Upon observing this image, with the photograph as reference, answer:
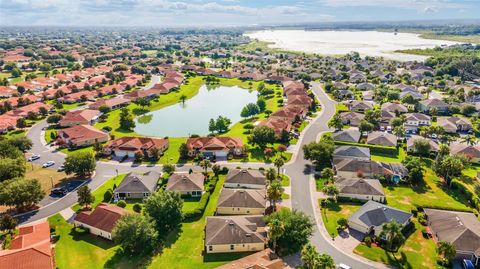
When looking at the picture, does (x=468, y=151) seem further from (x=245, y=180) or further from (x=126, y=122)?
(x=126, y=122)

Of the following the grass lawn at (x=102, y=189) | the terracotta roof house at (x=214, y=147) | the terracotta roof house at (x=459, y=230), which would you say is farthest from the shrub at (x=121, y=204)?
the terracotta roof house at (x=459, y=230)

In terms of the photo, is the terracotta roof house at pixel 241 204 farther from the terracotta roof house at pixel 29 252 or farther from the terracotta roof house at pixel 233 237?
the terracotta roof house at pixel 29 252

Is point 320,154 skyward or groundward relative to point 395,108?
groundward

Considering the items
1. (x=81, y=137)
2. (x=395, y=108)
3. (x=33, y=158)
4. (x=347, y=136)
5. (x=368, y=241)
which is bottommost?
(x=33, y=158)

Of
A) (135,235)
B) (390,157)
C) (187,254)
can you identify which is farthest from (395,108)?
(135,235)

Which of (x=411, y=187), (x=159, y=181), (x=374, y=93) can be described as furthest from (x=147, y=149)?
(x=374, y=93)

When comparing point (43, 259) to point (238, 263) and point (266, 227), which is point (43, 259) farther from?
point (266, 227)

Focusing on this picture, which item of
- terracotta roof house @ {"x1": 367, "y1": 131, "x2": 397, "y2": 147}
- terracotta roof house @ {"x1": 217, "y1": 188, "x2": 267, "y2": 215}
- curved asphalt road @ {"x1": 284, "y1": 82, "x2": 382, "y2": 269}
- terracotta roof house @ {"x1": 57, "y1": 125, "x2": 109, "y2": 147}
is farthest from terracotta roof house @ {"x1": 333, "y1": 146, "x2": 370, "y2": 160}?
terracotta roof house @ {"x1": 57, "y1": 125, "x2": 109, "y2": 147}
